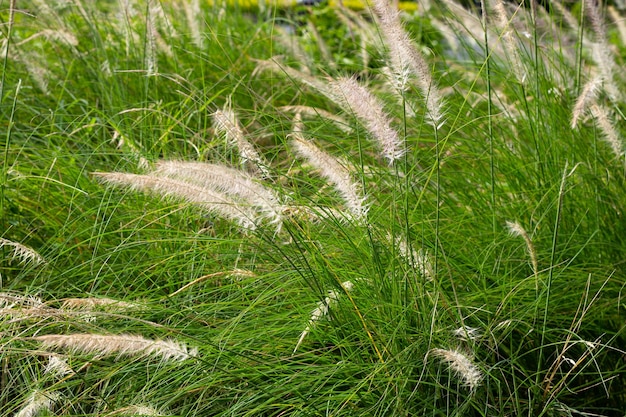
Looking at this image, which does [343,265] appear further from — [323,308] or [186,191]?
[186,191]

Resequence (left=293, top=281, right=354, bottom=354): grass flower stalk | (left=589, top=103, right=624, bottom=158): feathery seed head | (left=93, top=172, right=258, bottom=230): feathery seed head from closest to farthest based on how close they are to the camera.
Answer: (left=93, top=172, right=258, bottom=230): feathery seed head, (left=293, top=281, right=354, bottom=354): grass flower stalk, (left=589, top=103, right=624, bottom=158): feathery seed head

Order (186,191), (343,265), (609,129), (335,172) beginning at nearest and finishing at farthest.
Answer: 1. (186,191)
2. (335,172)
3. (343,265)
4. (609,129)

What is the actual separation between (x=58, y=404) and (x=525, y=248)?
1491 millimetres

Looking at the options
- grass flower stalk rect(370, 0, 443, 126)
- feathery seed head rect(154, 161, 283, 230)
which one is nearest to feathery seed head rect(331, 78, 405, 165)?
grass flower stalk rect(370, 0, 443, 126)

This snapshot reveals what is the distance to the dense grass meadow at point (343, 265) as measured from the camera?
231cm

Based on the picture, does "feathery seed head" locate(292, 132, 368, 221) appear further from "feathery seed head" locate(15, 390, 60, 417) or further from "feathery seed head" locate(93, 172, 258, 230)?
"feathery seed head" locate(15, 390, 60, 417)

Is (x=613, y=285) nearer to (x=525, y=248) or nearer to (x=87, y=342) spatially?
(x=525, y=248)

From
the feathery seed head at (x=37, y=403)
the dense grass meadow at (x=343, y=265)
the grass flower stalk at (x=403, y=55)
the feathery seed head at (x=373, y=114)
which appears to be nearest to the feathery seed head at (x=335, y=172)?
the dense grass meadow at (x=343, y=265)

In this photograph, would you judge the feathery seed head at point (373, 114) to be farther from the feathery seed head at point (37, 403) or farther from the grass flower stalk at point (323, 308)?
the feathery seed head at point (37, 403)

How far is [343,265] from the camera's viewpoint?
105 inches

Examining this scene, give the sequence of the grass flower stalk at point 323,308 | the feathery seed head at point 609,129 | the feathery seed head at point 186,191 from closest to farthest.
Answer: the feathery seed head at point 186,191, the grass flower stalk at point 323,308, the feathery seed head at point 609,129

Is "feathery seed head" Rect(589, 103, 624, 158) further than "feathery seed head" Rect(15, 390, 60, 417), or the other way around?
"feathery seed head" Rect(589, 103, 624, 158)

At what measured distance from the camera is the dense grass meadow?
91.1 inches

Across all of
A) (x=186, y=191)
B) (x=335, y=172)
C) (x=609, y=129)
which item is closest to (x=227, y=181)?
(x=186, y=191)
